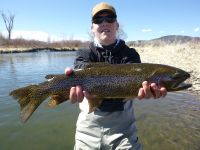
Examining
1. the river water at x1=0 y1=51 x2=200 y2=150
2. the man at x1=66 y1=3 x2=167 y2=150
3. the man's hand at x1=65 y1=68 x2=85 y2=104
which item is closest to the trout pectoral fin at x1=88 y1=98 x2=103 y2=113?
the man's hand at x1=65 y1=68 x2=85 y2=104

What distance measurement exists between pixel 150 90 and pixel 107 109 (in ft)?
2.38

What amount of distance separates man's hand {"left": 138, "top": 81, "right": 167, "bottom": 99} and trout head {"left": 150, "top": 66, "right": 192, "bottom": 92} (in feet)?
0.22

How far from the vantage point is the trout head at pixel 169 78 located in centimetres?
362

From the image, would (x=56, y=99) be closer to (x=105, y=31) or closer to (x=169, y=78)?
(x=105, y=31)

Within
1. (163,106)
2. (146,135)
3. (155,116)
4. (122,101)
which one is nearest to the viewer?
(122,101)

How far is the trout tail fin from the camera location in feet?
12.3

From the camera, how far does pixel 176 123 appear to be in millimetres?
8852

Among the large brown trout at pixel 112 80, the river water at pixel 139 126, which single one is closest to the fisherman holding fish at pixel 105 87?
the large brown trout at pixel 112 80

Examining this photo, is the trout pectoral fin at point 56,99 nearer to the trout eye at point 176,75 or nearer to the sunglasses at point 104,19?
the sunglasses at point 104,19

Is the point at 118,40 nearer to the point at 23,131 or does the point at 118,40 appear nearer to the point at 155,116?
the point at 23,131

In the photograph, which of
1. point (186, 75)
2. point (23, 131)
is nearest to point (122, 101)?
point (186, 75)

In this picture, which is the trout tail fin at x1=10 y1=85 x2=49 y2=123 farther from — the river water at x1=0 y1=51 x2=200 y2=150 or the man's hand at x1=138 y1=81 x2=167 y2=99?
the river water at x1=0 y1=51 x2=200 y2=150

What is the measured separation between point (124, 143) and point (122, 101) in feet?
1.79

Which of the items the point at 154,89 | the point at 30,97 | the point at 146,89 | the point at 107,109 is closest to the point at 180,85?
the point at 154,89
